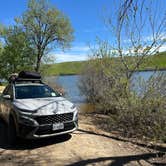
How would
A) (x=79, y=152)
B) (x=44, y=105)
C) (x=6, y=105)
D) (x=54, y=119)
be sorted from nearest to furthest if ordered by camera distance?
(x=79, y=152)
(x=54, y=119)
(x=44, y=105)
(x=6, y=105)

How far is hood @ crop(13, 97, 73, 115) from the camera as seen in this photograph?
740 centimetres

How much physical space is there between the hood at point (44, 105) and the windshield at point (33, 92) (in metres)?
0.43

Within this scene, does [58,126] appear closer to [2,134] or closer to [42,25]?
[2,134]

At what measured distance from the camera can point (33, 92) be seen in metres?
8.92

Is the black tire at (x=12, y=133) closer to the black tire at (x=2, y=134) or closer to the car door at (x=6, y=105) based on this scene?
the black tire at (x=2, y=134)

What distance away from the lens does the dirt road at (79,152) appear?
6.34 meters

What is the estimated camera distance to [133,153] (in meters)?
6.96

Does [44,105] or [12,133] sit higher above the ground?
[44,105]

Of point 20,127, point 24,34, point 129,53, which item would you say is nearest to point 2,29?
point 24,34

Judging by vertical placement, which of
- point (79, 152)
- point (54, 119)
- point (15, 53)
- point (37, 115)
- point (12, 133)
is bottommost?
point (79, 152)

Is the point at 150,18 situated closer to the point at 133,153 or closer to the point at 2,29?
the point at 133,153

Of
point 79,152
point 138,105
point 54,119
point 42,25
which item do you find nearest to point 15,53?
point 42,25

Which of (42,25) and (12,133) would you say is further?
(42,25)

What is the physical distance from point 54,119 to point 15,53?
3150cm
